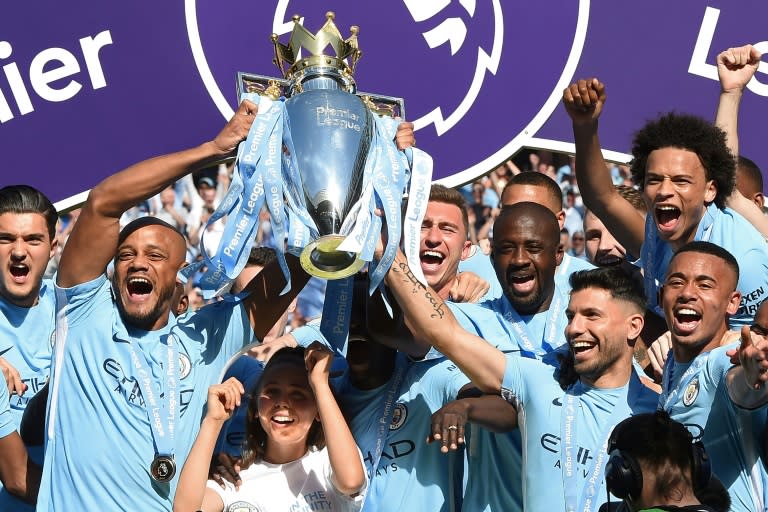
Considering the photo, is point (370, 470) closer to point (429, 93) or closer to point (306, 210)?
point (306, 210)

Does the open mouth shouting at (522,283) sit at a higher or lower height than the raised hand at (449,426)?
higher

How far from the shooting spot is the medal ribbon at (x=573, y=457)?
5.24 meters

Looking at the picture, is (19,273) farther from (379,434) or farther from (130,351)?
(379,434)

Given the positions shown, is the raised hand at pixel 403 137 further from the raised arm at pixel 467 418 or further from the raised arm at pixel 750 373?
the raised arm at pixel 750 373

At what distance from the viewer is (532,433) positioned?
17.8 feet

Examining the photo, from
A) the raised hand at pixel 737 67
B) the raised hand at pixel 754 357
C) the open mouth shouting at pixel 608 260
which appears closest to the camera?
the raised hand at pixel 754 357

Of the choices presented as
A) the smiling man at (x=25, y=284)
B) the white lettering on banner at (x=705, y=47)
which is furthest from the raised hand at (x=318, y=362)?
the white lettering on banner at (x=705, y=47)

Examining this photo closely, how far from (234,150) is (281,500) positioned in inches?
50.4

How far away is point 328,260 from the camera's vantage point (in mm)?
5129

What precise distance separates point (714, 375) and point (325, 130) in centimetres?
154

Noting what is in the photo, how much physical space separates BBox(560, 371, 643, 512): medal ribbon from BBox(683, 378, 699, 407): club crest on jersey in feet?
0.94

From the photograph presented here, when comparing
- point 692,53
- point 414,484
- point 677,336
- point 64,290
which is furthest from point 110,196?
point 692,53

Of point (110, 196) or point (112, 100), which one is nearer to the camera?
point (110, 196)

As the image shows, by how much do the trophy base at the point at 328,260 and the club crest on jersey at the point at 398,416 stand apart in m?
0.80
